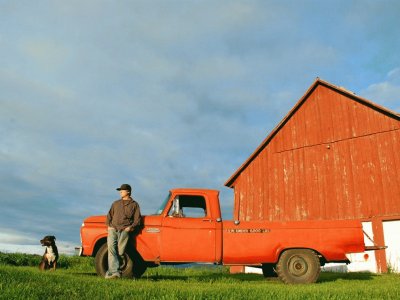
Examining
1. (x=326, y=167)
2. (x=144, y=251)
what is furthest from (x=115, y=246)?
(x=326, y=167)

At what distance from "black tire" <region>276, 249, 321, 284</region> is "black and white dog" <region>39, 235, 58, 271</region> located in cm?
749

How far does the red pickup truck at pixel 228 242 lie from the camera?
9.21 m

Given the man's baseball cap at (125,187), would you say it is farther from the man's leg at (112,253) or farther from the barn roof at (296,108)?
the barn roof at (296,108)

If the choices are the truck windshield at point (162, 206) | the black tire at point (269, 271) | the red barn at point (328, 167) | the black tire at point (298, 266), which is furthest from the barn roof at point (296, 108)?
the truck windshield at point (162, 206)

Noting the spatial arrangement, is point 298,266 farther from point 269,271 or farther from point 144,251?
point 144,251

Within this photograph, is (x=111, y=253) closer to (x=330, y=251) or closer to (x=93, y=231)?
(x=93, y=231)

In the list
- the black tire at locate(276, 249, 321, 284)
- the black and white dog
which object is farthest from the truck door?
the black and white dog

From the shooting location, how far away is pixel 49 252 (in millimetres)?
12648

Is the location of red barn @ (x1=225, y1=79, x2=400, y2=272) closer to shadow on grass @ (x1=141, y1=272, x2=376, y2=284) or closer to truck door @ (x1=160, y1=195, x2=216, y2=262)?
shadow on grass @ (x1=141, y1=272, x2=376, y2=284)

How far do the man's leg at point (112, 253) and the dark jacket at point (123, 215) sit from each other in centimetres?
18

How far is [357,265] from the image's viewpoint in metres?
17.0

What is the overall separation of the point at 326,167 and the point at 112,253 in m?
13.3

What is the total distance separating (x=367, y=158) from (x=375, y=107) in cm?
251

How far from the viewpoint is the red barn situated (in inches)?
675
